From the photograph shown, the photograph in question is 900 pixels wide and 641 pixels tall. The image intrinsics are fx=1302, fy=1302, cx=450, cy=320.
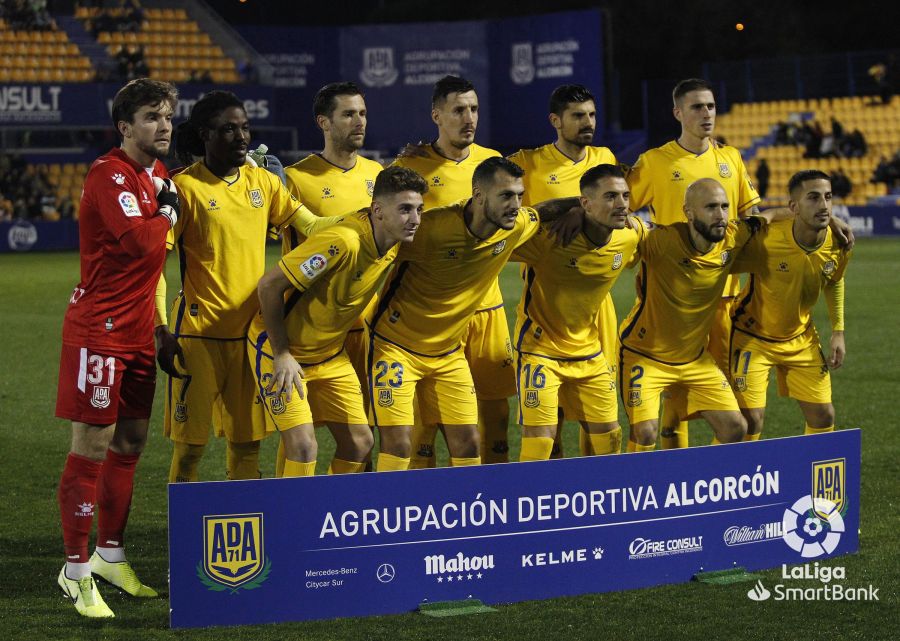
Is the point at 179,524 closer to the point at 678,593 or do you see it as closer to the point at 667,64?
the point at 678,593

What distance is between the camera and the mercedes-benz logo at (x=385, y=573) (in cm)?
523

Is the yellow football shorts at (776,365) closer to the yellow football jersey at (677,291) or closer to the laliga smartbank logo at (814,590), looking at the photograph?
the yellow football jersey at (677,291)

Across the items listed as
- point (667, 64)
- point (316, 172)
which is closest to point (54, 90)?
point (667, 64)

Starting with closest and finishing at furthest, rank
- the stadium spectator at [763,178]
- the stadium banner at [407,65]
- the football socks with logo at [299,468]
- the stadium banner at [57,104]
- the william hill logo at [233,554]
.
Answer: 1. the william hill logo at [233,554]
2. the football socks with logo at [299,468]
3. the stadium banner at [57,104]
4. the stadium spectator at [763,178]
5. the stadium banner at [407,65]

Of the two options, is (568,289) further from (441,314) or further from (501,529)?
(501,529)

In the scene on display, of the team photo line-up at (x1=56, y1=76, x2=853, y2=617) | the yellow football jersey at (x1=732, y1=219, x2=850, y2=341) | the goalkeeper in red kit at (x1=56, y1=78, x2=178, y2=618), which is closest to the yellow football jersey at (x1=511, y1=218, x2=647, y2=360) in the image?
the team photo line-up at (x1=56, y1=76, x2=853, y2=617)

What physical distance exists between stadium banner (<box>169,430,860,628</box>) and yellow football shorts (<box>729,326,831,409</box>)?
120cm

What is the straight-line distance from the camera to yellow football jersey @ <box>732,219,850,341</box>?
7047mm

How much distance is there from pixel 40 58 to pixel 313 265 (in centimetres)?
2780

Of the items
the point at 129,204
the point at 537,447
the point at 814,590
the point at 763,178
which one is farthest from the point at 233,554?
the point at 763,178

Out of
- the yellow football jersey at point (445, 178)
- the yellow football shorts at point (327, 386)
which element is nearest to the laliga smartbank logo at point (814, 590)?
the yellow football shorts at point (327, 386)

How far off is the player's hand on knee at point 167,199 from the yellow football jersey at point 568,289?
1750 millimetres

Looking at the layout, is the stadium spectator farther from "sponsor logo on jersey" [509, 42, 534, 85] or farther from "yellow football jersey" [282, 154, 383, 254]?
"yellow football jersey" [282, 154, 383, 254]

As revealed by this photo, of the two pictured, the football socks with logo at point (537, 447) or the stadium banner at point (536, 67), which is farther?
the stadium banner at point (536, 67)
